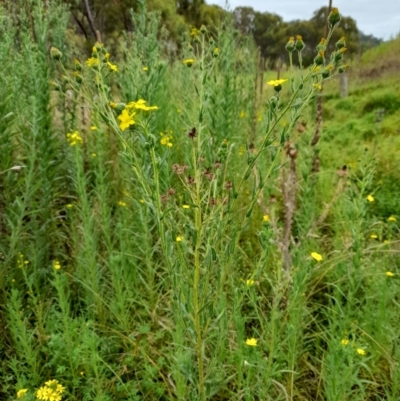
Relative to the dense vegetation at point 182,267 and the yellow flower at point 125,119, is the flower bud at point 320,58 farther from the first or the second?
the yellow flower at point 125,119

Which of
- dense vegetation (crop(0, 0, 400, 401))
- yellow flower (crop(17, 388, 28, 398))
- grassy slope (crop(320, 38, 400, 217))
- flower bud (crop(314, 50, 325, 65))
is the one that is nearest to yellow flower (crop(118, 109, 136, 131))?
dense vegetation (crop(0, 0, 400, 401))

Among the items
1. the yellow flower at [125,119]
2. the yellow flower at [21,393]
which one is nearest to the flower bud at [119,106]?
the yellow flower at [125,119]

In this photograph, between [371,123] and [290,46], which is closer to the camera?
[290,46]

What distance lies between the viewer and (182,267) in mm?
1388

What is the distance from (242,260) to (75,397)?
4.35 feet

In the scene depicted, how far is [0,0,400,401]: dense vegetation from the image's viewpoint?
51.3 inches

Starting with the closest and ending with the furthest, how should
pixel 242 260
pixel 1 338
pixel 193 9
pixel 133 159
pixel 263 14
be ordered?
1. pixel 133 159
2. pixel 1 338
3. pixel 242 260
4. pixel 193 9
5. pixel 263 14

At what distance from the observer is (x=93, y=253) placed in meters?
2.27

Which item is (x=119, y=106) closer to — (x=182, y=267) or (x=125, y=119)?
(x=125, y=119)

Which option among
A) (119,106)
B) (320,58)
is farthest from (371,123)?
(119,106)

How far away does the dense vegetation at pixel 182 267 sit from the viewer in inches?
51.3

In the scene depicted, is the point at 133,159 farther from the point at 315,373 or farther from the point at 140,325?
the point at 315,373

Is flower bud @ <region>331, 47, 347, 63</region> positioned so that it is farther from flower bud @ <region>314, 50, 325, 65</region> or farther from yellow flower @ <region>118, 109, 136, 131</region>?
yellow flower @ <region>118, 109, 136, 131</region>

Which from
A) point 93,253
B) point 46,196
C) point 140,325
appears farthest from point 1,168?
point 140,325
